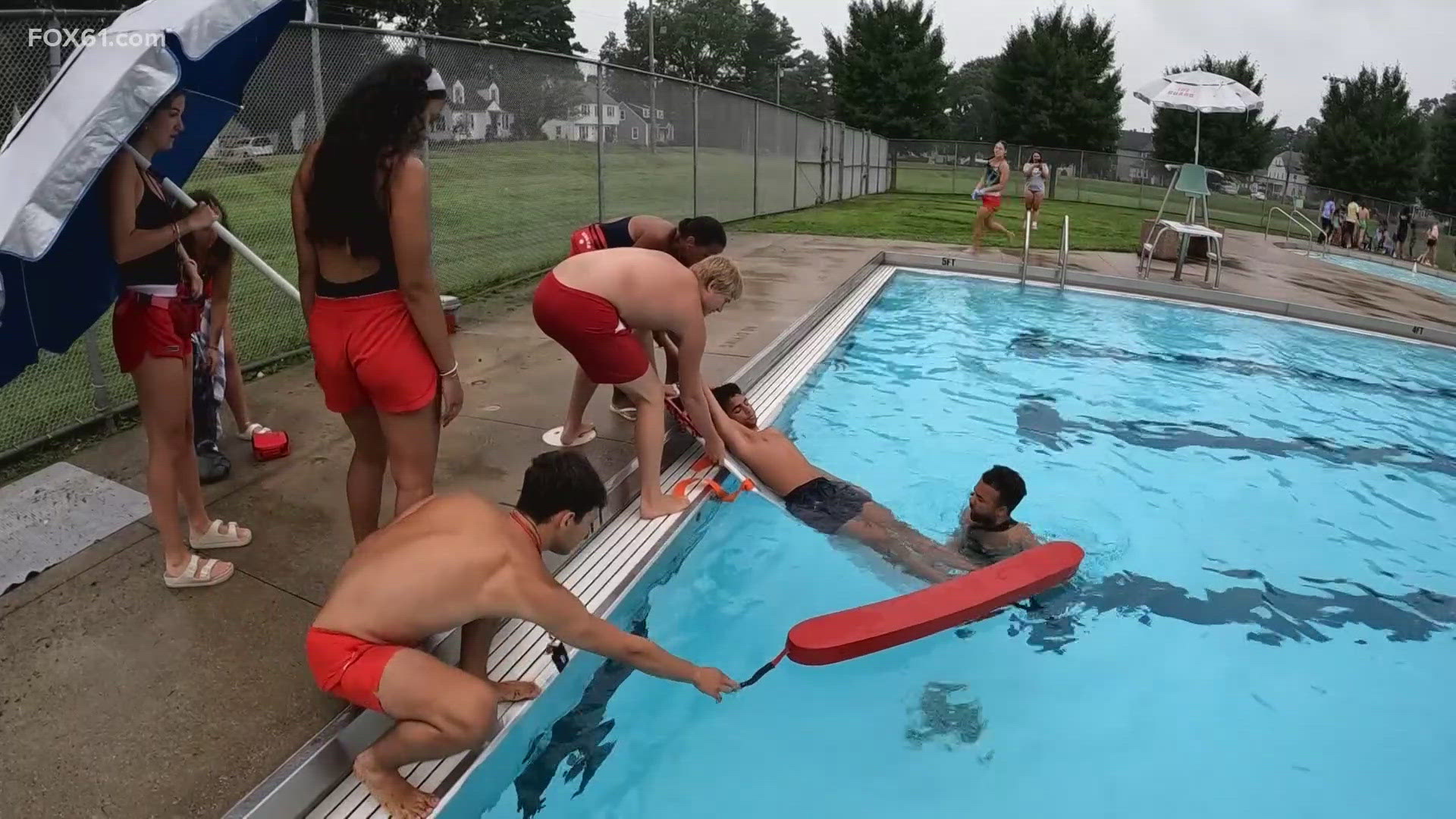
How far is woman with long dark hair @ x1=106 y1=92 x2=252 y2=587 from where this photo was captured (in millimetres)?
2709

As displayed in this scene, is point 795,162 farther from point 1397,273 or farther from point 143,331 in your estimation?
point 143,331

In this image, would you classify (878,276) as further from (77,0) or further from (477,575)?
(77,0)

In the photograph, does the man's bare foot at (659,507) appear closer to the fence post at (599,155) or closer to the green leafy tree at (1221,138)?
the fence post at (599,155)

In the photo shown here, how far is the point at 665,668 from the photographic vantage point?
7.85 ft

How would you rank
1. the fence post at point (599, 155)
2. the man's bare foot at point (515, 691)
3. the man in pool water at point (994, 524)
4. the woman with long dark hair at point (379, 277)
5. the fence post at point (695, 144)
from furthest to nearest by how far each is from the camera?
the fence post at point (695, 144)
the fence post at point (599, 155)
the man in pool water at point (994, 524)
the man's bare foot at point (515, 691)
the woman with long dark hair at point (379, 277)

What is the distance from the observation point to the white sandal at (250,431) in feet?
13.5

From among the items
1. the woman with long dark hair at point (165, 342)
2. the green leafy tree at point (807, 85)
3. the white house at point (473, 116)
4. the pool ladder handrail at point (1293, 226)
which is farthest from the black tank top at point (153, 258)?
the green leafy tree at point (807, 85)

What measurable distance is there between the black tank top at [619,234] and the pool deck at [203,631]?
100 centimetres

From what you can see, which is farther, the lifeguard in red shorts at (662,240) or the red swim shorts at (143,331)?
the lifeguard in red shorts at (662,240)

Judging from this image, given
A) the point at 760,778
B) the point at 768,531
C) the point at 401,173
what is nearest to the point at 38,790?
the point at 401,173

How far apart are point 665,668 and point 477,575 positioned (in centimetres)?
63

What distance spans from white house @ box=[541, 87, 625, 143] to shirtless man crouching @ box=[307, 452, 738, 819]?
290 inches

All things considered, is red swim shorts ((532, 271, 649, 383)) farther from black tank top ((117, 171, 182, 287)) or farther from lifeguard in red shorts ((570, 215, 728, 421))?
black tank top ((117, 171, 182, 287))

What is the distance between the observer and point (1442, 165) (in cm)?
3522
